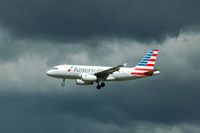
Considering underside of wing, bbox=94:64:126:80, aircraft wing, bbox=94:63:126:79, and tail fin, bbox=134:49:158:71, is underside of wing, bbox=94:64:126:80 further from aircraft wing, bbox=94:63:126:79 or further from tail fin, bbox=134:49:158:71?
tail fin, bbox=134:49:158:71

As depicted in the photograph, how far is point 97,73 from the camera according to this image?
155m

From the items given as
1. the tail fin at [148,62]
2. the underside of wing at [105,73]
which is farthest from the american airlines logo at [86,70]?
the tail fin at [148,62]

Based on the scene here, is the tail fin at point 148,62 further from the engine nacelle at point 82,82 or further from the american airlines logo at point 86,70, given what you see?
the engine nacelle at point 82,82

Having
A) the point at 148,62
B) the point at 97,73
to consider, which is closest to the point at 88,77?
the point at 97,73

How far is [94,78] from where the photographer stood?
153000 mm

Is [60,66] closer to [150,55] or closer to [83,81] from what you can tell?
[83,81]

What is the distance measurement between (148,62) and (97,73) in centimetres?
2122

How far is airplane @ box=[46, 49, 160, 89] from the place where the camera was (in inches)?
6038

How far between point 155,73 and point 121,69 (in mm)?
9616

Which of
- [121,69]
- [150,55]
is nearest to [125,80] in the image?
[121,69]

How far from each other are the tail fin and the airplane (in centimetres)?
105

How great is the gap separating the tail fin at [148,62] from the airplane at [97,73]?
105 centimetres

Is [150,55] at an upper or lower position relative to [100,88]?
upper

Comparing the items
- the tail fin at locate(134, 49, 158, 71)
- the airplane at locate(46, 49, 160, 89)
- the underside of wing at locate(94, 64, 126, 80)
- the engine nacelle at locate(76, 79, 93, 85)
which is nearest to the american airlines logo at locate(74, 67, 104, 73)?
the airplane at locate(46, 49, 160, 89)
